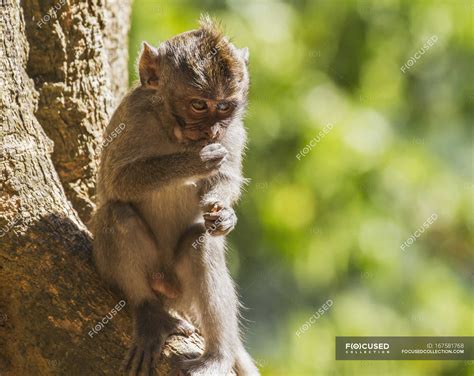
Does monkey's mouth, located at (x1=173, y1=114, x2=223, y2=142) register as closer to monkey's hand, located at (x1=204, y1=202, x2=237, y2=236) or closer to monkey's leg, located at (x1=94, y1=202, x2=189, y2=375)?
monkey's hand, located at (x1=204, y1=202, x2=237, y2=236)

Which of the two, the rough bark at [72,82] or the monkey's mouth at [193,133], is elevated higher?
the rough bark at [72,82]

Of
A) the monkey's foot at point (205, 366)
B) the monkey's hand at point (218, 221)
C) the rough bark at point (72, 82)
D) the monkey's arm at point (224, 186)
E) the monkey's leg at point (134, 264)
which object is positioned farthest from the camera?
the rough bark at point (72, 82)

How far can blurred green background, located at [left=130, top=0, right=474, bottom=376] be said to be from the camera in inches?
386

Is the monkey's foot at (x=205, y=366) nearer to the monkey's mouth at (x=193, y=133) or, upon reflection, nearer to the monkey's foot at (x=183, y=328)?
the monkey's foot at (x=183, y=328)

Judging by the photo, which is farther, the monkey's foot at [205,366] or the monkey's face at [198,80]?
the monkey's face at [198,80]

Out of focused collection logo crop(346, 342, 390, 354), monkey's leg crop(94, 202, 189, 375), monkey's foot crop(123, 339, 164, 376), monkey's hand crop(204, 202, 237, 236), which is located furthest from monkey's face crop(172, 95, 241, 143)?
focused collection logo crop(346, 342, 390, 354)

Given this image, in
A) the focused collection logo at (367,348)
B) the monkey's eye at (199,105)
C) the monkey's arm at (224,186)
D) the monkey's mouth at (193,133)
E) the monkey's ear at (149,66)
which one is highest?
the monkey's ear at (149,66)

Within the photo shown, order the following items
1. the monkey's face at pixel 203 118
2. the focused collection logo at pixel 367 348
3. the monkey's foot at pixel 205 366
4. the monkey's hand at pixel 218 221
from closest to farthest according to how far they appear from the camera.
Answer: the monkey's foot at pixel 205 366, the monkey's hand at pixel 218 221, the monkey's face at pixel 203 118, the focused collection logo at pixel 367 348

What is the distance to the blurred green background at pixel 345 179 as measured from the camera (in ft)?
32.1

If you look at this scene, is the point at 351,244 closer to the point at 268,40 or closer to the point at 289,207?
the point at 289,207

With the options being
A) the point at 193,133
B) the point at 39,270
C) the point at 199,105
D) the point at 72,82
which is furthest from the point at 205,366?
the point at 72,82

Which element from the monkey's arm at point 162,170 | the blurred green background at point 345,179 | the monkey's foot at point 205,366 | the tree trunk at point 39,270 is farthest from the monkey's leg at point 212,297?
the blurred green background at point 345,179

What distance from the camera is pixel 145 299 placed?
5.10 meters

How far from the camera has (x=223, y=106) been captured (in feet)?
17.3
